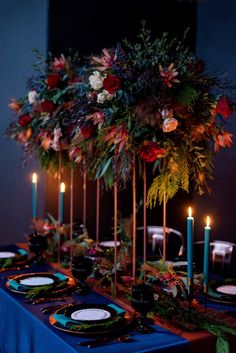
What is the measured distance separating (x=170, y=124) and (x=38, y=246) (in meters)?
1.19

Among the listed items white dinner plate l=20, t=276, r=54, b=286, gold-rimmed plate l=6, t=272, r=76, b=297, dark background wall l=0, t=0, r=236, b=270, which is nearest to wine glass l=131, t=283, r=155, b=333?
gold-rimmed plate l=6, t=272, r=76, b=297

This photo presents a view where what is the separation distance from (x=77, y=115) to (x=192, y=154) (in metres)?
0.53

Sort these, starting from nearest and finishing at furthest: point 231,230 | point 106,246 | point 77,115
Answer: point 77,115, point 106,246, point 231,230

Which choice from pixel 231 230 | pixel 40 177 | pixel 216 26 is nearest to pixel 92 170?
pixel 40 177

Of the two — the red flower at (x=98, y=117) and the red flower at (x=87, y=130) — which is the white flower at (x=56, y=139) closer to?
the red flower at (x=87, y=130)

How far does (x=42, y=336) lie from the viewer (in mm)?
1916

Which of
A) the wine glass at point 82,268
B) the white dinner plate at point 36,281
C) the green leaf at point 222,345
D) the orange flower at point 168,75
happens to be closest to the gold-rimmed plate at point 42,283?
the white dinner plate at point 36,281

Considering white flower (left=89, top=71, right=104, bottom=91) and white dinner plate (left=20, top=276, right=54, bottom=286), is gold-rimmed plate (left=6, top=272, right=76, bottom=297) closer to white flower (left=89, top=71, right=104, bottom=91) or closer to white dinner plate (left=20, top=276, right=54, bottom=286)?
white dinner plate (left=20, top=276, right=54, bottom=286)

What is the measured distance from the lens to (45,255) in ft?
9.86

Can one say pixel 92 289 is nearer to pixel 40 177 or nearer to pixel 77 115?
pixel 77 115

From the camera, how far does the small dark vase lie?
9.21ft

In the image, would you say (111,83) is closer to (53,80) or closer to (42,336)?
(53,80)

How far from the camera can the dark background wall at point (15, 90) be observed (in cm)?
371

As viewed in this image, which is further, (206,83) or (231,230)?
(231,230)
